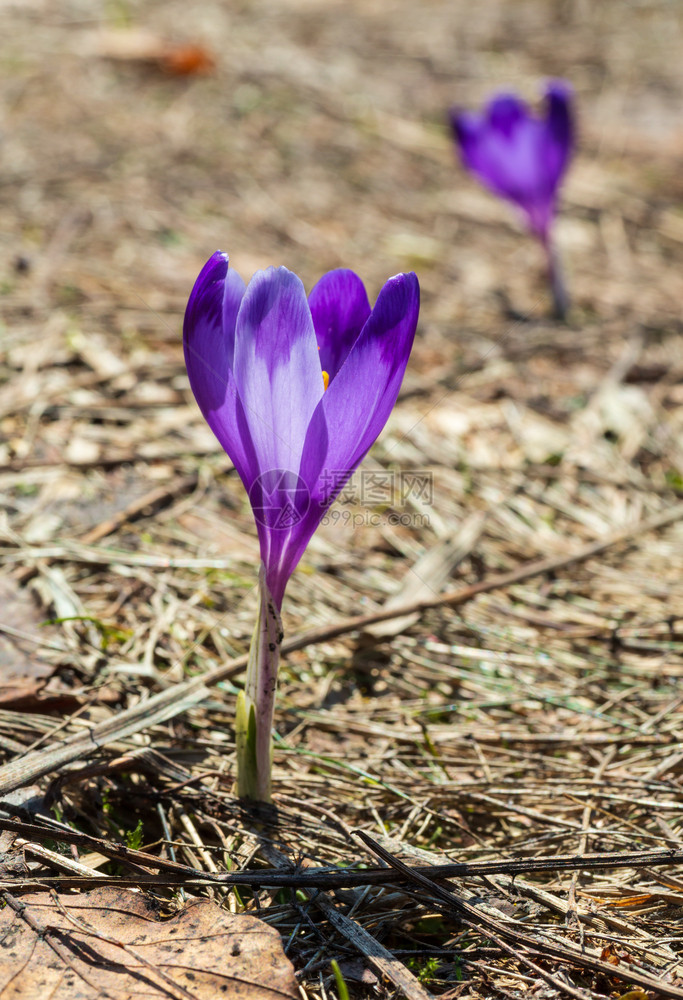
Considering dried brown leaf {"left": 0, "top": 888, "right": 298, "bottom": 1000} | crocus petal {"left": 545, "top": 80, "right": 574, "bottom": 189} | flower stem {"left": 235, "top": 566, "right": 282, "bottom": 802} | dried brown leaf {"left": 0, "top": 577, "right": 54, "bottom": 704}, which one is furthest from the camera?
crocus petal {"left": 545, "top": 80, "right": 574, "bottom": 189}

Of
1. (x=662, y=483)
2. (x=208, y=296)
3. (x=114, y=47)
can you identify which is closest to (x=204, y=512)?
(x=208, y=296)

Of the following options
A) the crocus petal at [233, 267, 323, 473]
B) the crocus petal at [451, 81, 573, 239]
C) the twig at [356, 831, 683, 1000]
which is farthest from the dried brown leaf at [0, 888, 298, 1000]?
the crocus petal at [451, 81, 573, 239]

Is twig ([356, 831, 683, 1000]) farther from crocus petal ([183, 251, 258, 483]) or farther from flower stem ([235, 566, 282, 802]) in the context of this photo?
crocus petal ([183, 251, 258, 483])

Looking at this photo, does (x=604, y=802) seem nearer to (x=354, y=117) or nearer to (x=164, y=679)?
(x=164, y=679)

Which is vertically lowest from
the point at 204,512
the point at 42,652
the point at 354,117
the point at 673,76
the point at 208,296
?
the point at 42,652

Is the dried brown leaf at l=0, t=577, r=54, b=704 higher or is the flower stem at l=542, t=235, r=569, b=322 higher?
the flower stem at l=542, t=235, r=569, b=322

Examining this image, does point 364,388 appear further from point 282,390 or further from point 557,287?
point 557,287

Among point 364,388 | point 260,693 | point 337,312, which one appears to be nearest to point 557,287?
point 337,312

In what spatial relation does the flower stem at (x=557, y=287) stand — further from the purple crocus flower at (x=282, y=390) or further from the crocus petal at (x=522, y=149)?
the purple crocus flower at (x=282, y=390)
